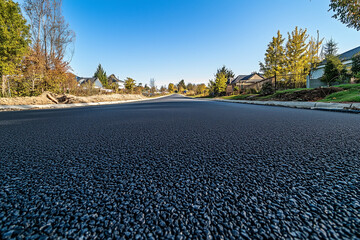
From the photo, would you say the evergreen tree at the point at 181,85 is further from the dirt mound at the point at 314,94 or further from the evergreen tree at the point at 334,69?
the dirt mound at the point at 314,94

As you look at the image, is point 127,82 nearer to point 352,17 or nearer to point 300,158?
point 352,17

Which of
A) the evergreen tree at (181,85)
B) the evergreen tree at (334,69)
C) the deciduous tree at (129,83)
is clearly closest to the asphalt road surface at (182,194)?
the evergreen tree at (334,69)

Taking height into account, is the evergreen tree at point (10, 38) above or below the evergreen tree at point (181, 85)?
below

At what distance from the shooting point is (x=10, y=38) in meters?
9.29

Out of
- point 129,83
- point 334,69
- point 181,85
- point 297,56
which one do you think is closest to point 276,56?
point 297,56

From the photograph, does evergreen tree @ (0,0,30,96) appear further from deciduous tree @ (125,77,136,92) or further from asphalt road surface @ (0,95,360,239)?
deciduous tree @ (125,77,136,92)

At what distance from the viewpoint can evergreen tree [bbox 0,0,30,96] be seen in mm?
9113

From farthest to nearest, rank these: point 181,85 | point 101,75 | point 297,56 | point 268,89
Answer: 1. point 181,85
2. point 101,75
3. point 297,56
4. point 268,89

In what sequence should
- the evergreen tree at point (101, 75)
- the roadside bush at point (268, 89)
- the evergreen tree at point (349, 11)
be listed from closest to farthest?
1. the evergreen tree at point (349, 11)
2. the roadside bush at point (268, 89)
3. the evergreen tree at point (101, 75)

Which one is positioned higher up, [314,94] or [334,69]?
[334,69]

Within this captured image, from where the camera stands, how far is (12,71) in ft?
32.2

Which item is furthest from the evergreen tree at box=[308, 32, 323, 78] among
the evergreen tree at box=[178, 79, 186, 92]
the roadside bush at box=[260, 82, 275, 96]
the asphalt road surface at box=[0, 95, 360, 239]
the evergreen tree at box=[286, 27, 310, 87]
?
the evergreen tree at box=[178, 79, 186, 92]

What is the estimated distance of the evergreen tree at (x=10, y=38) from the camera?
9.11m

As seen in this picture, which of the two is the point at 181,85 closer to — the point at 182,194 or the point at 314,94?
the point at 314,94
